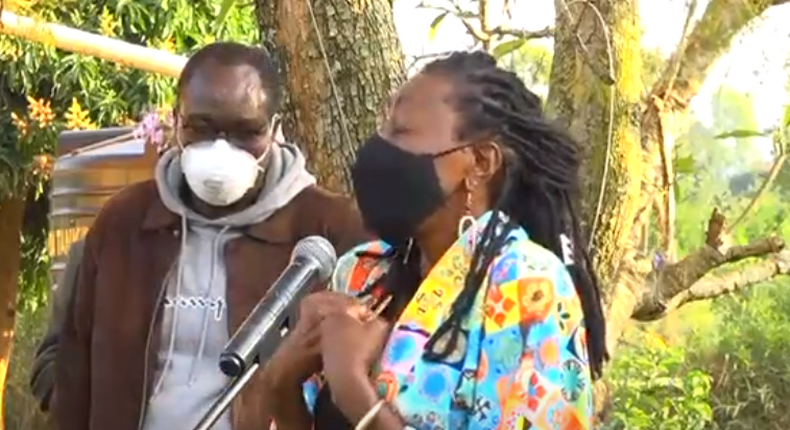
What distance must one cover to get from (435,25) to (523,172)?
1754mm

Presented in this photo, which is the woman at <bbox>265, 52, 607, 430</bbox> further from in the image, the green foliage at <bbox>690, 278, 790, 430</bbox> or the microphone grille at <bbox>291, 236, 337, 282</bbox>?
the green foliage at <bbox>690, 278, 790, 430</bbox>

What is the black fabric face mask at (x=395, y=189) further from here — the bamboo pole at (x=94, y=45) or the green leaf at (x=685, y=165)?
the bamboo pole at (x=94, y=45)

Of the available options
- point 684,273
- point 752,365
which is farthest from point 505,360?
point 752,365

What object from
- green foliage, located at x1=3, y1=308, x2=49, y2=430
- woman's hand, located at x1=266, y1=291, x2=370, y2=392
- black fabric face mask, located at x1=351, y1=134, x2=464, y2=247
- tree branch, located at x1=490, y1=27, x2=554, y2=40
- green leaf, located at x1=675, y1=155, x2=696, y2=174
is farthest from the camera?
green foliage, located at x1=3, y1=308, x2=49, y2=430

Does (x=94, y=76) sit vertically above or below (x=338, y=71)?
below

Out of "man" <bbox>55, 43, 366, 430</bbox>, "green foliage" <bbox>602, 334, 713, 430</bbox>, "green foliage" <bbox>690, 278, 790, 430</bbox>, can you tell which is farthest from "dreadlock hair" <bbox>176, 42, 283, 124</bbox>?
"green foliage" <bbox>690, 278, 790, 430</bbox>

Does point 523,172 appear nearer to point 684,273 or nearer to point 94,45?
point 684,273

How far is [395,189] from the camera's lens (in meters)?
2.17

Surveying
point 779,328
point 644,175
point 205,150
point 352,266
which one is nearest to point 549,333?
point 352,266

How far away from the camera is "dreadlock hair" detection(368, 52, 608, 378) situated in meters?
2.20

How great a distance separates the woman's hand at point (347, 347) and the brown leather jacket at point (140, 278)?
0.75 m

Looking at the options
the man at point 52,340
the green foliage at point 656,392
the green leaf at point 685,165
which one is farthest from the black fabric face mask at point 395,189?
the green foliage at point 656,392

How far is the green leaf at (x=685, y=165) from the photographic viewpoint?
13.9ft

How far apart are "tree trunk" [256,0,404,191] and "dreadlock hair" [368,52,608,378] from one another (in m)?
1.33
